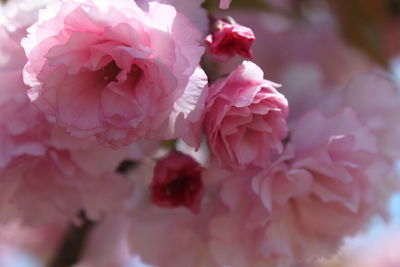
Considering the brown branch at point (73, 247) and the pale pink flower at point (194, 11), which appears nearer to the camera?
the pale pink flower at point (194, 11)

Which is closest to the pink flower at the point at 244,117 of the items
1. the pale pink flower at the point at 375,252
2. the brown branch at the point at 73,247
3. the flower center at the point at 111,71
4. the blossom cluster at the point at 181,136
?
the blossom cluster at the point at 181,136

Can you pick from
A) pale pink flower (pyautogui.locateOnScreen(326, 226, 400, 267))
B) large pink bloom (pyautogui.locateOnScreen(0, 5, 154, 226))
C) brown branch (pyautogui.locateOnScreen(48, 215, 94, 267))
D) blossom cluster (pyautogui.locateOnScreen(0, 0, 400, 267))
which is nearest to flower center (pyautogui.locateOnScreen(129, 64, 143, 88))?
blossom cluster (pyautogui.locateOnScreen(0, 0, 400, 267))

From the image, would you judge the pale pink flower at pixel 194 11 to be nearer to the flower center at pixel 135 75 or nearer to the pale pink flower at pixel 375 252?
the flower center at pixel 135 75

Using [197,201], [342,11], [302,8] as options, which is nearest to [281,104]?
[197,201]

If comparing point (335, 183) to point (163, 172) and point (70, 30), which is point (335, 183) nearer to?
point (163, 172)

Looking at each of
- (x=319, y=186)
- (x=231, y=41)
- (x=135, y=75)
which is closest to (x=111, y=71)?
(x=135, y=75)

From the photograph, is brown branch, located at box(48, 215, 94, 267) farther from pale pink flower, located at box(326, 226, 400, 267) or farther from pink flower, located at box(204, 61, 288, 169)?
pale pink flower, located at box(326, 226, 400, 267)

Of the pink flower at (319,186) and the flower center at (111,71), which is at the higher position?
the flower center at (111,71)
